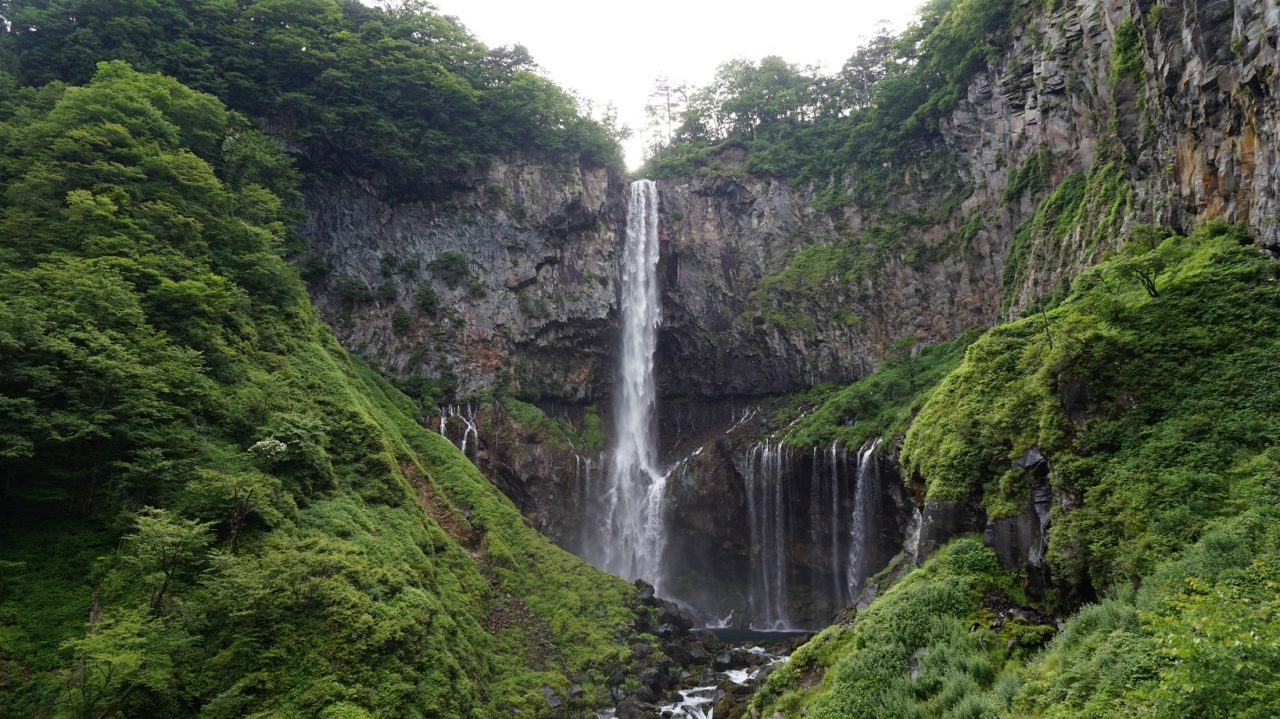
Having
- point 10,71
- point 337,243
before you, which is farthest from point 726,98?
point 10,71

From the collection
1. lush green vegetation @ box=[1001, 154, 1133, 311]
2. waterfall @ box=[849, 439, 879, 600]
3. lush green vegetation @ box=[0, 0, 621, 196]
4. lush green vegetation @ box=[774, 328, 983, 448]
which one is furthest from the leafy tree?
lush green vegetation @ box=[1001, 154, 1133, 311]

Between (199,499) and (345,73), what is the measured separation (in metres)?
25.4

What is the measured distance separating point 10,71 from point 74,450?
21458 mm

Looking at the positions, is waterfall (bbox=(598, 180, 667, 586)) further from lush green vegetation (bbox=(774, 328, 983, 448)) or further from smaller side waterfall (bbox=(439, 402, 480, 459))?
lush green vegetation (bbox=(774, 328, 983, 448))

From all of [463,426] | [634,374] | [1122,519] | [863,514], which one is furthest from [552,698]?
[634,374]

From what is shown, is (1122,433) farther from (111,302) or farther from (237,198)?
(237,198)

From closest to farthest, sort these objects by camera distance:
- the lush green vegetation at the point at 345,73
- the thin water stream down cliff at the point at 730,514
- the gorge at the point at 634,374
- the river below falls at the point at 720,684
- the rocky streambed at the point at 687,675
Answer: the gorge at the point at 634,374
the rocky streambed at the point at 687,675
the river below falls at the point at 720,684
the lush green vegetation at the point at 345,73
the thin water stream down cliff at the point at 730,514

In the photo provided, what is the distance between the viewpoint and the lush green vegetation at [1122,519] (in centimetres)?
582

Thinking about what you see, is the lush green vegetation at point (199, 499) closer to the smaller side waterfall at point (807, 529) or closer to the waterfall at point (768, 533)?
the waterfall at point (768, 533)

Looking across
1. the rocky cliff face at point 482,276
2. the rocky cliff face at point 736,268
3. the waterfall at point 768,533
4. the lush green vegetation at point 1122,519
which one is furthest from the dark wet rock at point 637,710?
the rocky cliff face at point 482,276

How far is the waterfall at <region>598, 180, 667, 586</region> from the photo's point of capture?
3194 centimetres

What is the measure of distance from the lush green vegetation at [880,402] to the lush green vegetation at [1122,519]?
38.2ft

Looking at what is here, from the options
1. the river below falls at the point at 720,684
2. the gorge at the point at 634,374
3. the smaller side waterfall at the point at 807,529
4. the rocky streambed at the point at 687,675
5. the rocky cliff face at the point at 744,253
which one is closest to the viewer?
the gorge at the point at 634,374

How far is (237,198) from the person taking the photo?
22.7 meters
